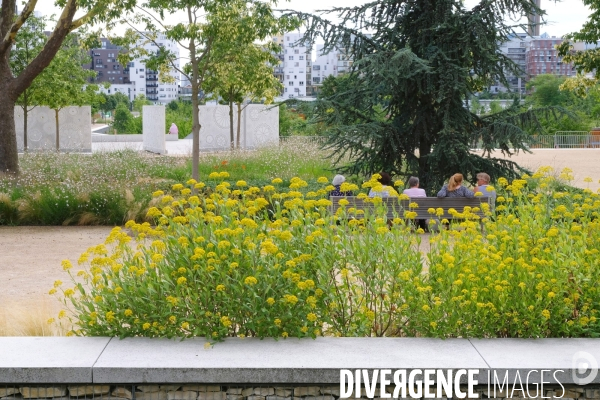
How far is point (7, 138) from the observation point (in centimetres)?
1862

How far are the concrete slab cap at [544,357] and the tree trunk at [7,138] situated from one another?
1585 cm

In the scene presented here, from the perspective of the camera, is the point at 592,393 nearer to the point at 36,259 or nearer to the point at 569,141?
the point at 36,259

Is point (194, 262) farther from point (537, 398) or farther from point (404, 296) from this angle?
point (537, 398)

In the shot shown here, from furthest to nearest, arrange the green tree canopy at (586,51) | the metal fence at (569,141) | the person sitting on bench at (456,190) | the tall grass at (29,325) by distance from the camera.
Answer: the metal fence at (569,141), the green tree canopy at (586,51), the person sitting on bench at (456,190), the tall grass at (29,325)

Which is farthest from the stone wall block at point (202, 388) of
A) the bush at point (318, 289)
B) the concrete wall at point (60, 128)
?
the concrete wall at point (60, 128)

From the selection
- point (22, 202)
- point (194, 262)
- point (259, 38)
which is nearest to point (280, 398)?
point (194, 262)

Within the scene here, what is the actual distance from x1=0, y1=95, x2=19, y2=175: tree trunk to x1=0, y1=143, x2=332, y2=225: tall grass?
406mm

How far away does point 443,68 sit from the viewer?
13500 mm

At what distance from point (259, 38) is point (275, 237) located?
11.6 m

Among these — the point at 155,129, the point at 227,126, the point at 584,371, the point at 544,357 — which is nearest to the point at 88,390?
the point at 544,357

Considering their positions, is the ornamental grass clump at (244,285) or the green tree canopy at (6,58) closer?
the ornamental grass clump at (244,285)

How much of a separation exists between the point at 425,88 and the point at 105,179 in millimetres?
6196

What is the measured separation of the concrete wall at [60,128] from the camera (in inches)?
1419

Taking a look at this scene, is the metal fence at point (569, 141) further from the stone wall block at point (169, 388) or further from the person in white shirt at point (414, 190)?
the stone wall block at point (169, 388)
